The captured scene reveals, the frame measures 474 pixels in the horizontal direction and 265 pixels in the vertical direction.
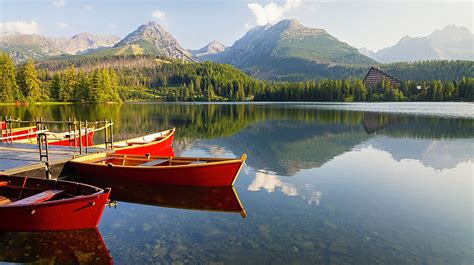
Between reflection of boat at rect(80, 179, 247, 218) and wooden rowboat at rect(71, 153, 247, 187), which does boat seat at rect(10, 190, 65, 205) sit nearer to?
reflection of boat at rect(80, 179, 247, 218)

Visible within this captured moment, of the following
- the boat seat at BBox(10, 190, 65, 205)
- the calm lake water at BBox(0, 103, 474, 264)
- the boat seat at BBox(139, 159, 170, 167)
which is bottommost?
the calm lake water at BBox(0, 103, 474, 264)

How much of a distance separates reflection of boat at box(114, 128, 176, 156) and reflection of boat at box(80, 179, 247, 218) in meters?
5.67

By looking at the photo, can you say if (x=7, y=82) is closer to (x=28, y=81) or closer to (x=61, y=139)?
(x=28, y=81)

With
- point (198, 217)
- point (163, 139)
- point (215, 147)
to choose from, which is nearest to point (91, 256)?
point (198, 217)

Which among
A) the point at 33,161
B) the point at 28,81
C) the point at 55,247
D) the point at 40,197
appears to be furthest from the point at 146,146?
the point at 28,81

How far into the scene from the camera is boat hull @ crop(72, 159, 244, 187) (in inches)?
724

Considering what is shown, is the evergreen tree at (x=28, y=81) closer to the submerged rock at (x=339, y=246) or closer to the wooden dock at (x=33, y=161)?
the wooden dock at (x=33, y=161)

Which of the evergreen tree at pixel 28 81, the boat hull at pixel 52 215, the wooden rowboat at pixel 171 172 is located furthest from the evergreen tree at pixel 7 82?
the boat hull at pixel 52 215

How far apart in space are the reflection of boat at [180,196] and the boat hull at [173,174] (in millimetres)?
314

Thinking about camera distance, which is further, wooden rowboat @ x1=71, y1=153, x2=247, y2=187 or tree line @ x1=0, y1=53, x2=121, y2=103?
tree line @ x1=0, y1=53, x2=121, y2=103

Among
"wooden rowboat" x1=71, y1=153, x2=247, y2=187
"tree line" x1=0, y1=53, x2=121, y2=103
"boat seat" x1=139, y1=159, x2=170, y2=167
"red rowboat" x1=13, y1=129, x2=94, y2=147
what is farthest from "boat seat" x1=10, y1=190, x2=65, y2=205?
"tree line" x1=0, y1=53, x2=121, y2=103

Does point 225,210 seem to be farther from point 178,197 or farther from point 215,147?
point 215,147

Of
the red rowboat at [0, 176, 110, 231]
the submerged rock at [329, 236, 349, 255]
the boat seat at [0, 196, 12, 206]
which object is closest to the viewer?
the submerged rock at [329, 236, 349, 255]

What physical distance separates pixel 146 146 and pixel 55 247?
52.5ft
